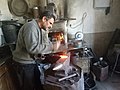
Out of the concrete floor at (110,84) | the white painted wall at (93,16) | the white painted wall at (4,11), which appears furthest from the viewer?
the white painted wall at (93,16)

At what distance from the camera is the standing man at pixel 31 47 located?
5.90ft

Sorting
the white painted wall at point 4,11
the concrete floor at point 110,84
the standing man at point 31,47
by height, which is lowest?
the concrete floor at point 110,84

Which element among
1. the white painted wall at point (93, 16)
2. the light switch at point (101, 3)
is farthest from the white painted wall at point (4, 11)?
the light switch at point (101, 3)

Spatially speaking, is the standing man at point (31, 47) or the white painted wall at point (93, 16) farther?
the white painted wall at point (93, 16)

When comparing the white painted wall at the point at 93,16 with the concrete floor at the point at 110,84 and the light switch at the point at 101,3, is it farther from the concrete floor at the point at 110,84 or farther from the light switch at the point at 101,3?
the concrete floor at the point at 110,84

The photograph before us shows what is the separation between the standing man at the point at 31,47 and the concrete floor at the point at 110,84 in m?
1.24

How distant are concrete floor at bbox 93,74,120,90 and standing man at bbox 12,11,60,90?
4.05ft

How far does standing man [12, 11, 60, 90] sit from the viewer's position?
1797 millimetres

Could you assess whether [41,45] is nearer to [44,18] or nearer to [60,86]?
[44,18]

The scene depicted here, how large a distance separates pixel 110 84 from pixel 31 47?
71.8 inches

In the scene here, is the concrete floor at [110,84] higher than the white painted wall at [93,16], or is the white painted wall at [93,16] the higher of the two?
the white painted wall at [93,16]

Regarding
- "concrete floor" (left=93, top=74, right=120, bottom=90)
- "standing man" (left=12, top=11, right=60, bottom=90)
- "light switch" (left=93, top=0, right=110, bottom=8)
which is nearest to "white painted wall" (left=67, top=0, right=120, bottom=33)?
"light switch" (left=93, top=0, right=110, bottom=8)

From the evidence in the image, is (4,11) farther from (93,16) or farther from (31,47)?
(93,16)

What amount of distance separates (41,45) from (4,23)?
1164mm
